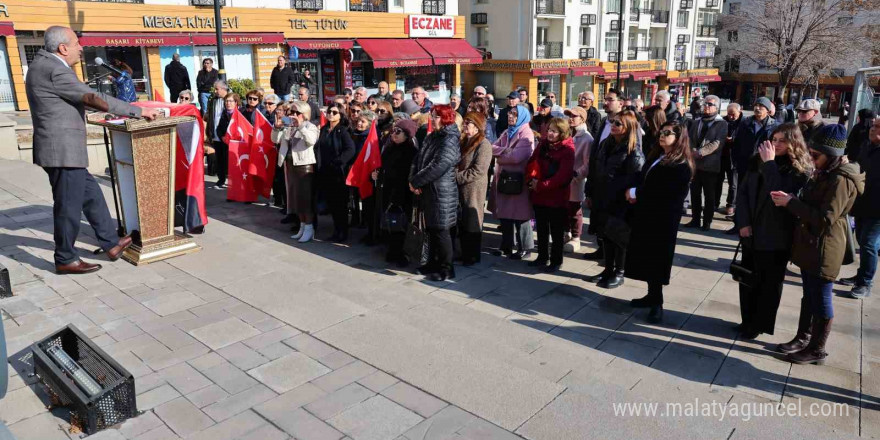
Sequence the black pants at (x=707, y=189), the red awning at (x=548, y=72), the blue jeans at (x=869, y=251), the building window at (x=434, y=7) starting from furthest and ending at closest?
the red awning at (x=548, y=72) → the building window at (x=434, y=7) → the black pants at (x=707, y=189) → the blue jeans at (x=869, y=251)

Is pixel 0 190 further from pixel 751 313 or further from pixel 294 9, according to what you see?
pixel 294 9

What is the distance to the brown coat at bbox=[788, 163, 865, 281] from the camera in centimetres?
442

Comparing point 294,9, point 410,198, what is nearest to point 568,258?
point 410,198

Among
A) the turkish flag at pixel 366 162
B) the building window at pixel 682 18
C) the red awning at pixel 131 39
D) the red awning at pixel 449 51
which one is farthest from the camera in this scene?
the building window at pixel 682 18

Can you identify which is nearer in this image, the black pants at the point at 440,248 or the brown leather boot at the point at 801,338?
the brown leather boot at the point at 801,338

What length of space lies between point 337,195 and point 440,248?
183cm

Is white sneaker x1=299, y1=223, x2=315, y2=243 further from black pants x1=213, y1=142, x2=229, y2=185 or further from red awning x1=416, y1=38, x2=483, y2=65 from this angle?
red awning x1=416, y1=38, x2=483, y2=65

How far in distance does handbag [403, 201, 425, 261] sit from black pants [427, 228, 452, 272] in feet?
0.32

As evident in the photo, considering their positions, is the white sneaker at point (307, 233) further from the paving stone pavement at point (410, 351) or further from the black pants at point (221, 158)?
the black pants at point (221, 158)

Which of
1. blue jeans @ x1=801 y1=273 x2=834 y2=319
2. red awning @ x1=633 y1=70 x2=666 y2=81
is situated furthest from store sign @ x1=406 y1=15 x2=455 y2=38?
blue jeans @ x1=801 y1=273 x2=834 y2=319

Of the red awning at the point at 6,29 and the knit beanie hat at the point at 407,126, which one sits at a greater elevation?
the red awning at the point at 6,29

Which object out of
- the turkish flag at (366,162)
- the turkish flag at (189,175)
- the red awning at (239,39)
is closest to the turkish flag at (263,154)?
the turkish flag at (189,175)

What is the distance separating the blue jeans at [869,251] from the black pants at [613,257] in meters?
2.29

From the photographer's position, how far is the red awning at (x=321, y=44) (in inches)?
1087
